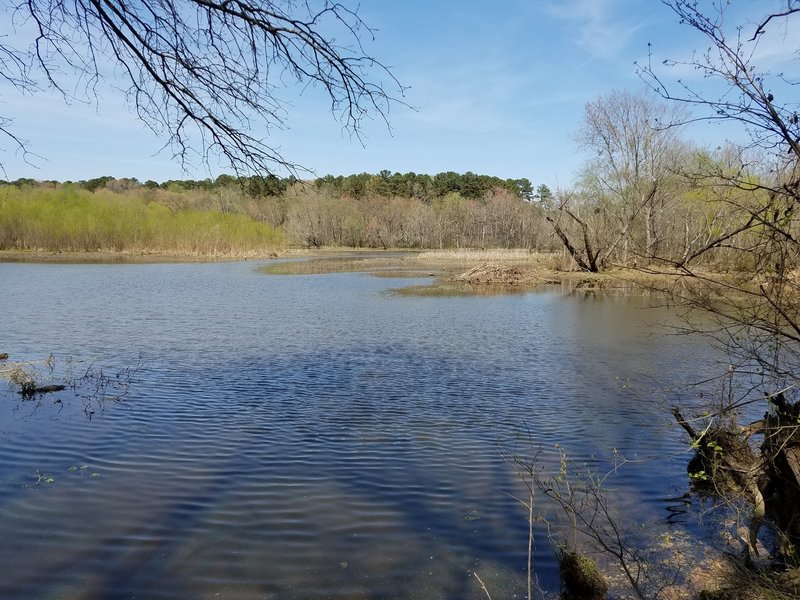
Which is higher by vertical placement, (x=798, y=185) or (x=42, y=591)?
(x=798, y=185)

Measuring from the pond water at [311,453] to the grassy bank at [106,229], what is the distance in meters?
47.8

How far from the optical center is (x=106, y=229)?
59.8 m

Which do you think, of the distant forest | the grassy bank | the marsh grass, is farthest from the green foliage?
the marsh grass

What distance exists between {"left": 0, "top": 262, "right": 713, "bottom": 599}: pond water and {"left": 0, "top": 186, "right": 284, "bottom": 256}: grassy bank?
47.8 m

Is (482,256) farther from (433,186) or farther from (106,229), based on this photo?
(433,186)

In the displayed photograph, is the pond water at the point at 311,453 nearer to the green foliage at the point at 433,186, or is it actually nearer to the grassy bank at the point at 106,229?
the grassy bank at the point at 106,229

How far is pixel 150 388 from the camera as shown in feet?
32.3

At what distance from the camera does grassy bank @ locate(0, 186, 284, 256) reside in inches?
2285

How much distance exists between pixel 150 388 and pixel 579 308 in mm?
16733

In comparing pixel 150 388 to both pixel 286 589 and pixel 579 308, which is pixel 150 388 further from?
pixel 579 308

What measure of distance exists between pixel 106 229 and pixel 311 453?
202 feet

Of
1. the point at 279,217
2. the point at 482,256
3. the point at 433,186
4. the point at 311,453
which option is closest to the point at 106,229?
the point at 279,217

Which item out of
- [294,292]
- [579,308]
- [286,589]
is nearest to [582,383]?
[286,589]

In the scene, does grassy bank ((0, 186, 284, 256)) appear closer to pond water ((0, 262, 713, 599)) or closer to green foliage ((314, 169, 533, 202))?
green foliage ((314, 169, 533, 202))
